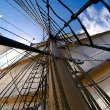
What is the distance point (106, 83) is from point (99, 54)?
6.47ft

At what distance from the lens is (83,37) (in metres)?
8.23

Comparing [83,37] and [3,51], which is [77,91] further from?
[3,51]

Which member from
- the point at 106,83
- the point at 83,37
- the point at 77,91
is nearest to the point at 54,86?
the point at 77,91

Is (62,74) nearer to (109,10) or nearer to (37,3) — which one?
(109,10)

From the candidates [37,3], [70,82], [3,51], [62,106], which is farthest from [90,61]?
[62,106]

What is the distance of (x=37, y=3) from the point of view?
13.1 feet

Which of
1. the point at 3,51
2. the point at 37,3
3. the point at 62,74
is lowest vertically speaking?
the point at 62,74

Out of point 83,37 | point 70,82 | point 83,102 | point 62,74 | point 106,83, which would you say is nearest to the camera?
point 83,102

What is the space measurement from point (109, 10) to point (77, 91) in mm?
653

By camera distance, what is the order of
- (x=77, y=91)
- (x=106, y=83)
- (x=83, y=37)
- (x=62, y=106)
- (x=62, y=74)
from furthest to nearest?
1. (x=83, y=37)
2. (x=106, y=83)
3. (x=62, y=74)
4. (x=77, y=91)
5. (x=62, y=106)

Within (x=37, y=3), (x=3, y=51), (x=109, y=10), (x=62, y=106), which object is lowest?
(x=62, y=106)

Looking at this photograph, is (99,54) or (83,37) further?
(83,37)

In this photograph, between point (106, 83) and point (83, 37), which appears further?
point (83, 37)

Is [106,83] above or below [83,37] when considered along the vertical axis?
below
